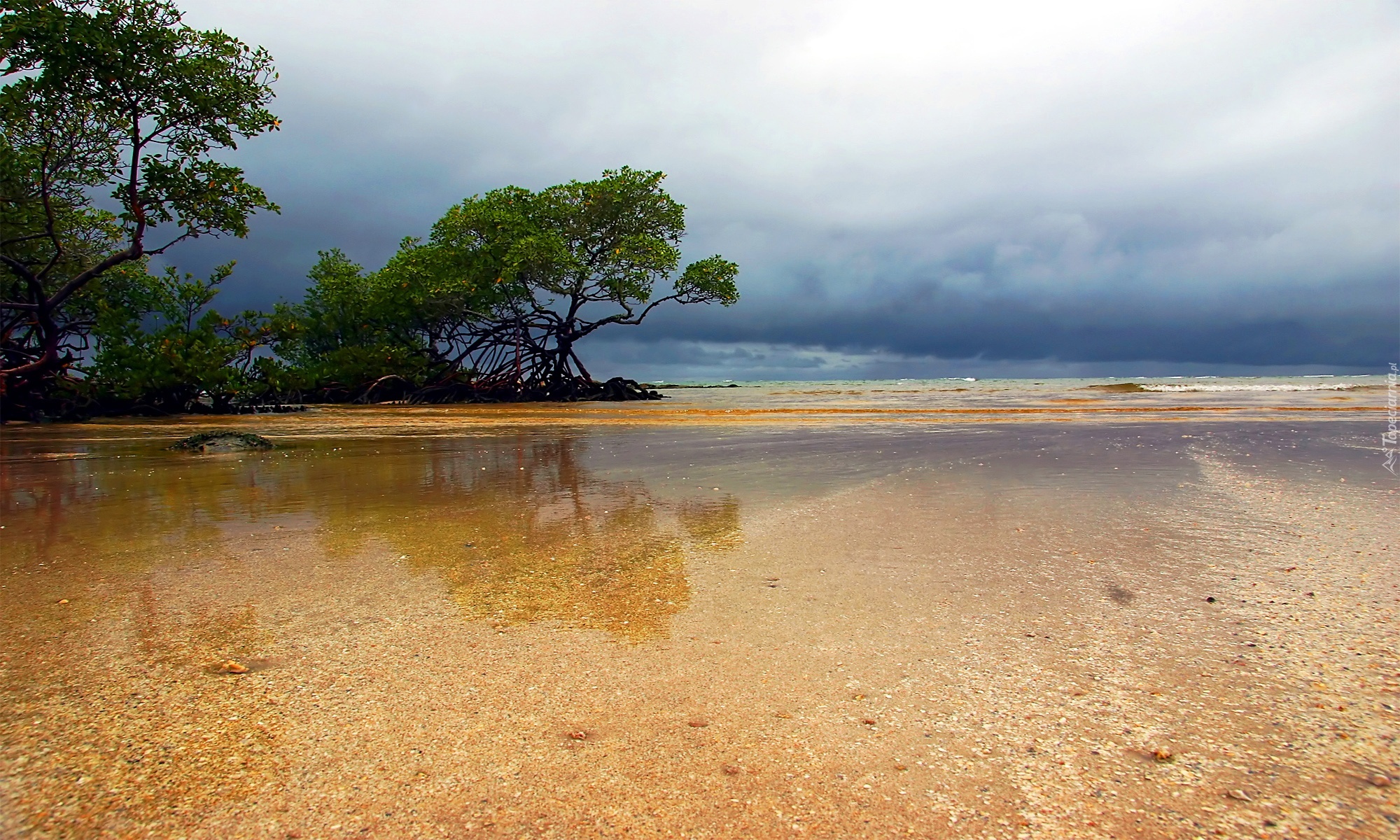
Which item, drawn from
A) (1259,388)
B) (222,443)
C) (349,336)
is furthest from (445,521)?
(1259,388)

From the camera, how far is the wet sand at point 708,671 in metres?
1.42

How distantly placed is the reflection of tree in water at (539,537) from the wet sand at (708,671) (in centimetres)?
3

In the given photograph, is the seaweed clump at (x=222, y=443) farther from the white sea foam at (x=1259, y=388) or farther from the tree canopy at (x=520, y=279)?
the white sea foam at (x=1259, y=388)

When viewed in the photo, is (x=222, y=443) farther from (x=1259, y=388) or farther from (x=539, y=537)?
(x=1259, y=388)

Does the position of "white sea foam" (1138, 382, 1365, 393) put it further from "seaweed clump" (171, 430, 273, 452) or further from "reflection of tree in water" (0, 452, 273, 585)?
"reflection of tree in water" (0, 452, 273, 585)

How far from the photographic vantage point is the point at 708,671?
2037 millimetres

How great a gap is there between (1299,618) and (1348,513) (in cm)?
248

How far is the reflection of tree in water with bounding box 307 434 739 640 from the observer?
2639 millimetres

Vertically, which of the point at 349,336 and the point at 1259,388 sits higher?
the point at 349,336

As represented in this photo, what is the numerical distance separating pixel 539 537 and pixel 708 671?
2033 mm

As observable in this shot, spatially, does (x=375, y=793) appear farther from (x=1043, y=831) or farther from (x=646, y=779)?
(x=1043, y=831)

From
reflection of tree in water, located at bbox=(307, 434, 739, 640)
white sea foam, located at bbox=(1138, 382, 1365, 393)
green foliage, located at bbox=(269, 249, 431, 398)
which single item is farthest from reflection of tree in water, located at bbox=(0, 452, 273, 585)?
white sea foam, located at bbox=(1138, 382, 1365, 393)

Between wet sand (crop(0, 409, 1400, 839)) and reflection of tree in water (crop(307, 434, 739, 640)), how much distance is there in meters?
0.03

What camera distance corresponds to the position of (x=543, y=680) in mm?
1977
